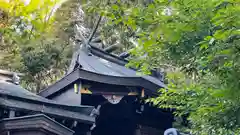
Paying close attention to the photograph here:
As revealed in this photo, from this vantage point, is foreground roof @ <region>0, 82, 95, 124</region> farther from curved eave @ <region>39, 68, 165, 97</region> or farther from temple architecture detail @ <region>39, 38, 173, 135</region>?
curved eave @ <region>39, 68, 165, 97</region>

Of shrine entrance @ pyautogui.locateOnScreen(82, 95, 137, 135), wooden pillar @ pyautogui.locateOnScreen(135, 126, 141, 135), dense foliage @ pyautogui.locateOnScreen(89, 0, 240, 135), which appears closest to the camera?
dense foliage @ pyautogui.locateOnScreen(89, 0, 240, 135)

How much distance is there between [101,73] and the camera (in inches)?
295

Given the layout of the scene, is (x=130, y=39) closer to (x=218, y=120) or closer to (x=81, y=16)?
(x=81, y=16)

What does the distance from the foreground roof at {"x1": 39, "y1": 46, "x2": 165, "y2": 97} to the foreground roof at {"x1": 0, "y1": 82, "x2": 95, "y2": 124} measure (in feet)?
2.57

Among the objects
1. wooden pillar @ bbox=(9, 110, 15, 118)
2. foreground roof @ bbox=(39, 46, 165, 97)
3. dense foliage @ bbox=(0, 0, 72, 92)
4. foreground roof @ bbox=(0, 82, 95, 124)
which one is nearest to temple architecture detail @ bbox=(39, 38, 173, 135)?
foreground roof @ bbox=(39, 46, 165, 97)

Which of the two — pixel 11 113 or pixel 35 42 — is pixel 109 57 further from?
pixel 35 42

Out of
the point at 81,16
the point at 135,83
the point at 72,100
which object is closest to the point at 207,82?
→ the point at 135,83

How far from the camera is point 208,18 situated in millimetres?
4781

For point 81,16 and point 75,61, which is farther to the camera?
point 81,16

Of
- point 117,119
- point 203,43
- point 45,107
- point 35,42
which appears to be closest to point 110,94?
point 117,119

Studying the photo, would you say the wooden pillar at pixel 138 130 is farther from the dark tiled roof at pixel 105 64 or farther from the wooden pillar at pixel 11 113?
the wooden pillar at pixel 11 113

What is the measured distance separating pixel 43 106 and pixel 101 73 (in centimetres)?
173

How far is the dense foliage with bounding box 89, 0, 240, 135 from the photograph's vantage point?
3.79 metres

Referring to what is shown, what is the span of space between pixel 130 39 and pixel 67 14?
4022mm
